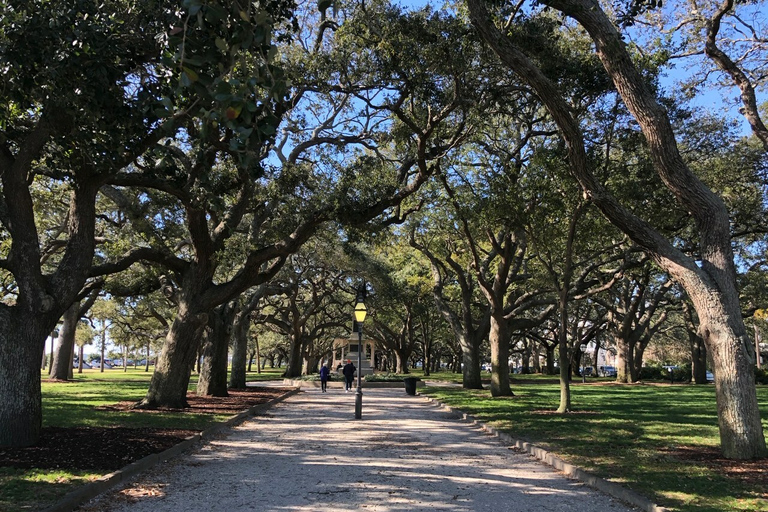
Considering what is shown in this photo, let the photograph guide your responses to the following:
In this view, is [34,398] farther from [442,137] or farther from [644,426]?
[644,426]

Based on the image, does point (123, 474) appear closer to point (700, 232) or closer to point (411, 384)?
point (700, 232)

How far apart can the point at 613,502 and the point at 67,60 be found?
8.51 metres

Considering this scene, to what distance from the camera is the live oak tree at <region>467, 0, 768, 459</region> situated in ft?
26.5

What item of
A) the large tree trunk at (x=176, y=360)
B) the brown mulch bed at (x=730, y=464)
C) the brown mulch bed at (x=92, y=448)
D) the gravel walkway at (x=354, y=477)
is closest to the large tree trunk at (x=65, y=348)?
the large tree trunk at (x=176, y=360)

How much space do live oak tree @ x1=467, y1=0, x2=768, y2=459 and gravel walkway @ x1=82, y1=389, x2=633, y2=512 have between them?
8.74 feet

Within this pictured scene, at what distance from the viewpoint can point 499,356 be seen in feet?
72.1

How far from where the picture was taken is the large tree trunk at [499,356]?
2156 cm

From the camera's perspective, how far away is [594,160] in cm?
1370

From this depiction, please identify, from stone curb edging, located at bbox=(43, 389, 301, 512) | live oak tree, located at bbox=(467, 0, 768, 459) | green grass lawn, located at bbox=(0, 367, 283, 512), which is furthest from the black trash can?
live oak tree, located at bbox=(467, 0, 768, 459)

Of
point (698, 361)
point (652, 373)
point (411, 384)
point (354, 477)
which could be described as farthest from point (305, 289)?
point (652, 373)

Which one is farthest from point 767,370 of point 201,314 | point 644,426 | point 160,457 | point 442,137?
point 160,457

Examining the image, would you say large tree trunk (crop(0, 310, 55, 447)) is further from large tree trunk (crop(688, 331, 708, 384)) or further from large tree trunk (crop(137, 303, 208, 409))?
large tree trunk (crop(688, 331, 708, 384))

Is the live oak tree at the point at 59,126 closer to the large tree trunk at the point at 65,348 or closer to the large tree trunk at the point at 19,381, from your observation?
the large tree trunk at the point at 19,381

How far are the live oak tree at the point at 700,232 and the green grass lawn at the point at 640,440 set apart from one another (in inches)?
39.5
